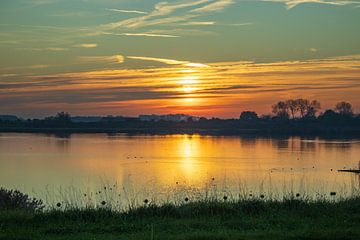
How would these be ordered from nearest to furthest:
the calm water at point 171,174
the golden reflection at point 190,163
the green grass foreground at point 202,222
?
1. the green grass foreground at point 202,222
2. the calm water at point 171,174
3. the golden reflection at point 190,163

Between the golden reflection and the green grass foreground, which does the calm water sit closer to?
the golden reflection

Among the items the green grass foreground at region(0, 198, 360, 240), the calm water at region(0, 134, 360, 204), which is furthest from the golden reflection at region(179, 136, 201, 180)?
the green grass foreground at region(0, 198, 360, 240)

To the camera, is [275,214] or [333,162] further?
[333,162]

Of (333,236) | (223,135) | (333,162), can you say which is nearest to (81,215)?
(333,236)

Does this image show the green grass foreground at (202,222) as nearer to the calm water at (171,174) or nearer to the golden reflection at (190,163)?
the calm water at (171,174)

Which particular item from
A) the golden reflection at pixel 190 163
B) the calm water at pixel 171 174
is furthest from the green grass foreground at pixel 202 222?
the golden reflection at pixel 190 163

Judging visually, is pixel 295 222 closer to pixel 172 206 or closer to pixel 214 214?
pixel 214 214

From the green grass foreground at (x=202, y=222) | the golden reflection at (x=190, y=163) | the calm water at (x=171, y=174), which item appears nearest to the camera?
the green grass foreground at (x=202, y=222)

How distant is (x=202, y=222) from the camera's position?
9492mm

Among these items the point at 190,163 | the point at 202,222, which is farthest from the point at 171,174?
the point at 202,222

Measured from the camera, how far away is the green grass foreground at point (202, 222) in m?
8.41

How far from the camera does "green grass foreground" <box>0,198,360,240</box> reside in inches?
331

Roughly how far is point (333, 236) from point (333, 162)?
45884 mm

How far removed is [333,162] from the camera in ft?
171
